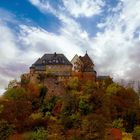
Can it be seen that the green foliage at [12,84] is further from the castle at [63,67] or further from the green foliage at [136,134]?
the green foliage at [136,134]

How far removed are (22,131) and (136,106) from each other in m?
26.7

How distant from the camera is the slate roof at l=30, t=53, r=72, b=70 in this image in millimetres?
116250

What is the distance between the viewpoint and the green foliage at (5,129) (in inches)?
2885

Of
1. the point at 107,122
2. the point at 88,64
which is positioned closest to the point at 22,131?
the point at 107,122

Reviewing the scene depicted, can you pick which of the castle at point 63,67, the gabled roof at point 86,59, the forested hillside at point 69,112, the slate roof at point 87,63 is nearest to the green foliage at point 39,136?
the forested hillside at point 69,112

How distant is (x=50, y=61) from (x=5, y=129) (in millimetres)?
44067

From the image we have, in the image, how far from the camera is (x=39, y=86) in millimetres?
98562

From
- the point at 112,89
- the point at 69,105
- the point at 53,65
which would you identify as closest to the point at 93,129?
the point at 69,105

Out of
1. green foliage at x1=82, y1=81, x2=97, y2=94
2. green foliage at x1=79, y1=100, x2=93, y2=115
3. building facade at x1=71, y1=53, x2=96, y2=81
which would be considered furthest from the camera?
building facade at x1=71, y1=53, x2=96, y2=81

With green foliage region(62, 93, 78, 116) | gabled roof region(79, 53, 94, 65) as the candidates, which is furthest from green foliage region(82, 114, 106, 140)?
gabled roof region(79, 53, 94, 65)

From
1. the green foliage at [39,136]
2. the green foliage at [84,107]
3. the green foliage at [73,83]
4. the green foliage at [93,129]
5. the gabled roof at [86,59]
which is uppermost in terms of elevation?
the gabled roof at [86,59]

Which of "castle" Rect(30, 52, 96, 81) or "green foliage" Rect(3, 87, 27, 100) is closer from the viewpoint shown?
"green foliage" Rect(3, 87, 27, 100)

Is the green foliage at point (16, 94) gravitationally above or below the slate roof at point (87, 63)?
below

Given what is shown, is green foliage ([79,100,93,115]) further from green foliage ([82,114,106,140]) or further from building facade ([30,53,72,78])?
building facade ([30,53,72,78])
